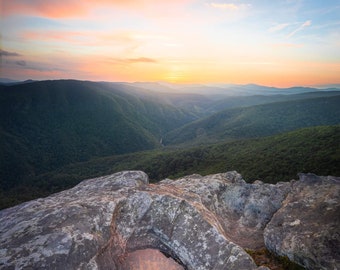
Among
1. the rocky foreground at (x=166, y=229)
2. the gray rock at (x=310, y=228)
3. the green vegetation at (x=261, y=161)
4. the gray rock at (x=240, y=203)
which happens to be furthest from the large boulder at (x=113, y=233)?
the green vegetation at (x=261, y=161)

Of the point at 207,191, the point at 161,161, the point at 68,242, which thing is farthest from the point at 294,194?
the point at 161,161

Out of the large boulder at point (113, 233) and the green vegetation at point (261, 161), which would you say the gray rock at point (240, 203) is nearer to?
the large boulder at point (113, 233)

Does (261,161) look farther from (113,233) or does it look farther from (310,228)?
(113,233)

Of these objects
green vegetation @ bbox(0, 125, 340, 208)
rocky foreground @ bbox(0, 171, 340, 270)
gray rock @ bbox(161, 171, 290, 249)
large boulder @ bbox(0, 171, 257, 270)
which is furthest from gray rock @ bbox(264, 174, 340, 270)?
green vegetation @ bbox(0, 125, 340, 208)

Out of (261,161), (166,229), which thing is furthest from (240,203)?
(261,161)

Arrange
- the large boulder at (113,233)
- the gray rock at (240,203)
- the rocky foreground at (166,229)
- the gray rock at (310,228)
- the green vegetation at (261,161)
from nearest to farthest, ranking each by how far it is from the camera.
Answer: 1. the large boulder at (113,233)
2. the rocky foreground at (166,229)
3. the gray rock at (310,228)
4. the gray rock at (240,203)
5. the green vegetation at (261,161)

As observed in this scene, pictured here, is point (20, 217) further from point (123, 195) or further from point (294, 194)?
point (294, 194)
